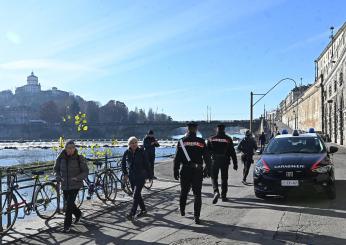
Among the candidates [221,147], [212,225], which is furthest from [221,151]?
[212,225]

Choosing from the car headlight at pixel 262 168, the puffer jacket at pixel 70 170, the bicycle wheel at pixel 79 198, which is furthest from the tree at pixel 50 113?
the puffer jacket at pixel 70 170

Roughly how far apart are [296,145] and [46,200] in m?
6.48

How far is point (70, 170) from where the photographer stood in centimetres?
856

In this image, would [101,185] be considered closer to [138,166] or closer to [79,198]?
[79,198]

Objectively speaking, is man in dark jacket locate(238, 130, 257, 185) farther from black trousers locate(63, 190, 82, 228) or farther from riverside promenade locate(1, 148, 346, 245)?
black trousers locate(63, 190, 82, 228)

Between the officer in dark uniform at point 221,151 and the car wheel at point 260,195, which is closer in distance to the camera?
the car wheel at point 260,195

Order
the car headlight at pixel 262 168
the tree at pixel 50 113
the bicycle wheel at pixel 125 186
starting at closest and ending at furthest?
1. the car headlight at pixel 262 168
2. the bicycle wheel at pixel 125 186
3. the tree at pixel 50 113

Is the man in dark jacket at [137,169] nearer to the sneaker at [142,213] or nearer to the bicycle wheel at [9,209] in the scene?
the sneaker at [142,213]

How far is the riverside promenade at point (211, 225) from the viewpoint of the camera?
7535mm

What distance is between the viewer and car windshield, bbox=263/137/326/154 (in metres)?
12.3

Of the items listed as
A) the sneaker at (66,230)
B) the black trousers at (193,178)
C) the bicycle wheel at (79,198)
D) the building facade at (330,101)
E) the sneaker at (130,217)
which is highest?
the building facade at (330,101)

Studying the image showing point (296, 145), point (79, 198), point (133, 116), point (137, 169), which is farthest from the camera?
point (133, 116)

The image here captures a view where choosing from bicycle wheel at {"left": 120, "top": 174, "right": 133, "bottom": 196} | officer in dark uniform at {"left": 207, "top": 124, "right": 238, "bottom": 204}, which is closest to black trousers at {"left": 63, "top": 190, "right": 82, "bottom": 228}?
bicycle wheel at {"left": 120, "top": 174, "right": 133, "bottom": 196}

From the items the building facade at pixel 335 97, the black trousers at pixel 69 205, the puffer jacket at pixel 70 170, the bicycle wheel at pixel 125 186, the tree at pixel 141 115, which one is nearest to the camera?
the black trousers at pixel 69 205
